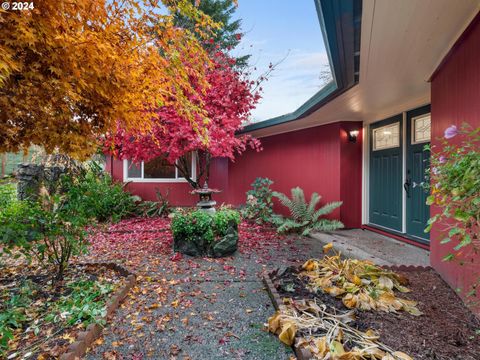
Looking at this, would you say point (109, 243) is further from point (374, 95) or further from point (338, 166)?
point (374, 95)

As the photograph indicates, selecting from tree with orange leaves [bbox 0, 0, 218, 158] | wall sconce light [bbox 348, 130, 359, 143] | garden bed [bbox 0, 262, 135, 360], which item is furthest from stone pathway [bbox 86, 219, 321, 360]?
wall sconce light [bbox 348, 130, 359, 143]

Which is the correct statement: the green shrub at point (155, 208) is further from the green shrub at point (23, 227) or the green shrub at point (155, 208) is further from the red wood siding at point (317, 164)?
the green shrub at point (23, 227)

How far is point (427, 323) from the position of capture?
2.12 m

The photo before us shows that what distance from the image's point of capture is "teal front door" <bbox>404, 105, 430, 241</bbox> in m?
4.35

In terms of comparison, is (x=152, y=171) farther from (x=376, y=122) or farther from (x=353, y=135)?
(x=376, y=122)

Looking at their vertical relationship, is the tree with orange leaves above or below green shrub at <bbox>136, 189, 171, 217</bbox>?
above

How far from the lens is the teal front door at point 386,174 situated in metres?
4.99

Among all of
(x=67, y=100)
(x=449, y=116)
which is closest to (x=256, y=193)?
(x=449, y=116)

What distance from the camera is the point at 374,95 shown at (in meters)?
4.33

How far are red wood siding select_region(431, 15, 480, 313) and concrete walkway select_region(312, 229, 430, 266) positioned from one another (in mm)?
540

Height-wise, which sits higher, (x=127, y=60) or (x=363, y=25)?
(x=363, y=25)

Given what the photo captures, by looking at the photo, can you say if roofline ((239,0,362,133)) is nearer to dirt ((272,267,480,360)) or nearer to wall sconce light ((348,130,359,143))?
wall sconce light ((348,130,359,143))

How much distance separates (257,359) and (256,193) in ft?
15.6

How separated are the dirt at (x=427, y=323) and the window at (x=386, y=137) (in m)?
2.94
